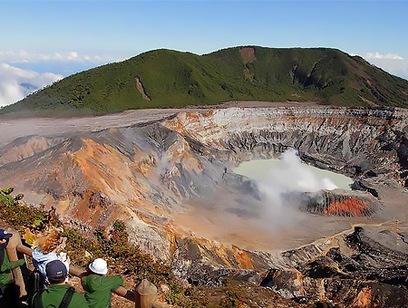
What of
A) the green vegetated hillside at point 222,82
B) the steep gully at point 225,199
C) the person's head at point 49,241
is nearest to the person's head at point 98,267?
the person's head at point 49,241

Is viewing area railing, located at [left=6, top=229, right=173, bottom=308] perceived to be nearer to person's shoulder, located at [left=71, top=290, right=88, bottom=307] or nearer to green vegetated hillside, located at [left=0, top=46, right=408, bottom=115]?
person's shoulder, located at [left=71, top=290, right=88, bottom=307]

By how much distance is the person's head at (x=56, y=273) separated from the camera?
6185 millimetres

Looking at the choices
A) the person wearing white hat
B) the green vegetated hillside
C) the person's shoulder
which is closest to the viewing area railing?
the person wearing white hat

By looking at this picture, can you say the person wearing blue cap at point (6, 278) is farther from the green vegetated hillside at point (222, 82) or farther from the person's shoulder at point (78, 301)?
the green vegetated hillside at point (222, 82)

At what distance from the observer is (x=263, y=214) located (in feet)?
153

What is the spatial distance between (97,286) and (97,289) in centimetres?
4

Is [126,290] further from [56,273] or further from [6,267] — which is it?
[6,267]

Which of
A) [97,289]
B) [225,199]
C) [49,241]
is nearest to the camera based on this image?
[97,289]

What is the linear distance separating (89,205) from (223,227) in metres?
13.9

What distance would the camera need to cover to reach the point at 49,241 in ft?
39.7

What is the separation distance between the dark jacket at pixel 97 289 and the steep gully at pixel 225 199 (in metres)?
15.3

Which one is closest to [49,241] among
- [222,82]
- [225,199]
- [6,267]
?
[6,267]

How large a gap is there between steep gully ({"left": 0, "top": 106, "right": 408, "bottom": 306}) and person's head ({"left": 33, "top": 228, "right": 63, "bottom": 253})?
10.9 metres

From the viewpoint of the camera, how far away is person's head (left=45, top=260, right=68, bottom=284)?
6185 millimetres
